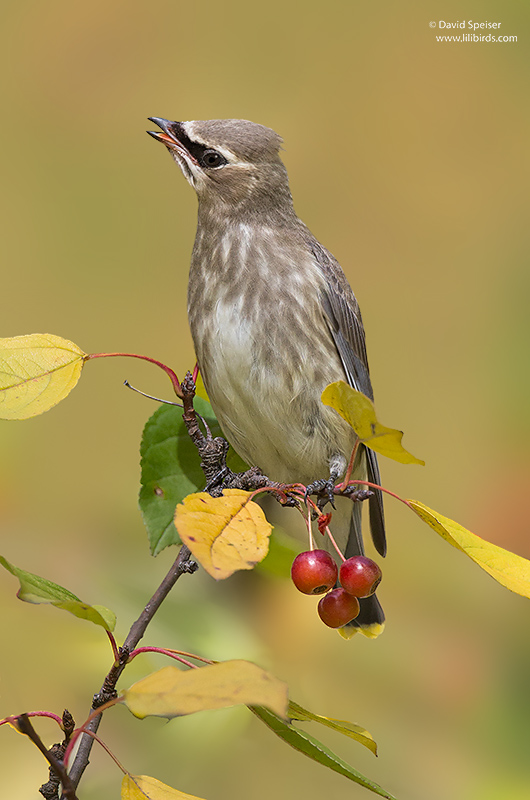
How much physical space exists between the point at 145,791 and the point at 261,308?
57.1 inches

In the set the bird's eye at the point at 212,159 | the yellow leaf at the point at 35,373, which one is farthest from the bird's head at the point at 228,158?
the yellow leaf at the point at 35,373

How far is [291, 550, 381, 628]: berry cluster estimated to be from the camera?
4.88ft

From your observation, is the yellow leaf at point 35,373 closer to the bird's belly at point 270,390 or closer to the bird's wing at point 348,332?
the bird's belly at point 270,390

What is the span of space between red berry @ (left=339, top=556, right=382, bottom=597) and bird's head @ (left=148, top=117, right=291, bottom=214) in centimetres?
136

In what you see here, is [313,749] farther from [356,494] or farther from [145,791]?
[356,494]

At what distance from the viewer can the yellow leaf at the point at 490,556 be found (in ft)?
4.17

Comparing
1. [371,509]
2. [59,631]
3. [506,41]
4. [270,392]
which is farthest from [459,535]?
[506,41]

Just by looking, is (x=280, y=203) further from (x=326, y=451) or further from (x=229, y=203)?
(x=326, y=451)

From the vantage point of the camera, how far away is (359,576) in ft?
5.05


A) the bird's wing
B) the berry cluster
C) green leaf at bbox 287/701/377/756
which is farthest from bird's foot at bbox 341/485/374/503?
the bird's wing

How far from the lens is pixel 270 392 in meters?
2.41

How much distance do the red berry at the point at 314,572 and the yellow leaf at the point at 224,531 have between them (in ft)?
0.66

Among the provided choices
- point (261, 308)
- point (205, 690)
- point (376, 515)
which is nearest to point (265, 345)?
point (261, 308)

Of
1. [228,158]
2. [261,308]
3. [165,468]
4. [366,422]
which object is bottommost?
[165,468]
